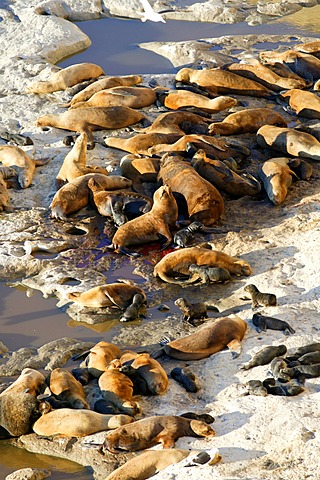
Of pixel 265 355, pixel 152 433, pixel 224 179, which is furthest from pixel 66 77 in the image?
pixel 152 433

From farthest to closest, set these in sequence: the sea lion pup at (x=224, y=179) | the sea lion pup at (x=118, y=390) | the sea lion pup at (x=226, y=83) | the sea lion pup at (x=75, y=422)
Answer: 1. the sea lion pup at (x=226, y=83)
2. the sea lion pup at (x=224, y=179)
3. the sea lion pup at (x=118, y=390)
4. the sea lion pup at (x=75, y=422)

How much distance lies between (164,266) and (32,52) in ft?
22.8

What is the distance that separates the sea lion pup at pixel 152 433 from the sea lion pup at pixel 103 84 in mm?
6762

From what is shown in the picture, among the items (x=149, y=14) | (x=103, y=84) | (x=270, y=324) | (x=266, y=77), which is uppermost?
(x=149, y=14)

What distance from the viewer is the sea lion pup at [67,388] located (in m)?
5.77

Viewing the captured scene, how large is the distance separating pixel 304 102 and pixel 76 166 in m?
3.59

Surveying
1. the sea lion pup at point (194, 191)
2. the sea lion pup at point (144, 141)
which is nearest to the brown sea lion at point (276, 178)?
the sea lion pup at point (194, 191)

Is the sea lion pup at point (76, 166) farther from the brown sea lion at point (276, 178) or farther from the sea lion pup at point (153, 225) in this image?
the brown sea lion at point (276, 178)

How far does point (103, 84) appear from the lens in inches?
460

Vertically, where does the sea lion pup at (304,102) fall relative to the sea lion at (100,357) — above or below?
above

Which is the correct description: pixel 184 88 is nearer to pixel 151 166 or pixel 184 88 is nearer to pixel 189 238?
pixel 151 166

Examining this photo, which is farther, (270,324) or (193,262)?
(193,262)

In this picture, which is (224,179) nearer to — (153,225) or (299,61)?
(153,225)

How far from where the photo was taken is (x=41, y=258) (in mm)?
8016
